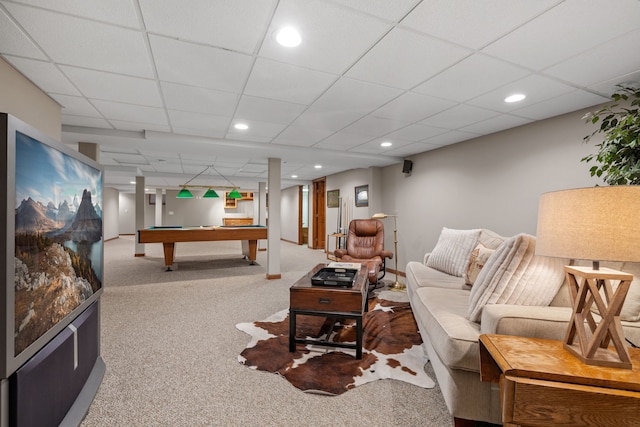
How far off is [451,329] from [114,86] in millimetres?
3153

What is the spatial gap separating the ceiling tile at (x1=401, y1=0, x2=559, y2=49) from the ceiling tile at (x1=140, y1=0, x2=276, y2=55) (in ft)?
2.70

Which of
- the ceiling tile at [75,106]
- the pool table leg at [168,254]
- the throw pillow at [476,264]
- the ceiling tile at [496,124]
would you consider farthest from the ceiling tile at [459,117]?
the pool table leg at [168,254]

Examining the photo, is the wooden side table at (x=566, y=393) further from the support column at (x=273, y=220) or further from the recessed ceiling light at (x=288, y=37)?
the support column at (x=273, y=220)

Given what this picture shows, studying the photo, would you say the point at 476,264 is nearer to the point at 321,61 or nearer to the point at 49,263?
the point at 321,61

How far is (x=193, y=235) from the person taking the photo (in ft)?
18.7

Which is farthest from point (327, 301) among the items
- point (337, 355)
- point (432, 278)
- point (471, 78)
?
Answer: point (471, 78)

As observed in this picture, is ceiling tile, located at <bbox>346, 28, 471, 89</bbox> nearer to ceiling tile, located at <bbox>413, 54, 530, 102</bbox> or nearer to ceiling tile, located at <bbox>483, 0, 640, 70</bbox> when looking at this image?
ceiling tile, located at <bbox>413, 54, 530, 102</bbox>

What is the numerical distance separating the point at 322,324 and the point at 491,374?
1857mm

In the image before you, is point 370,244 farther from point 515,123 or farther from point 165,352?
point 165,352

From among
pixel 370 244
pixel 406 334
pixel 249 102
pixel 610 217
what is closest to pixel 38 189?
pixel 249 102

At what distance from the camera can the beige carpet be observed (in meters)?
1.67

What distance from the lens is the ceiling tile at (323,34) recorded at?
1.55m

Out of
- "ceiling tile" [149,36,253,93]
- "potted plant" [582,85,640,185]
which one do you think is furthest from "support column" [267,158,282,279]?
"potted plant" [582,85,640,185]

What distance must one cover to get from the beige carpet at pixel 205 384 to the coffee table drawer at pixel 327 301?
550mm
